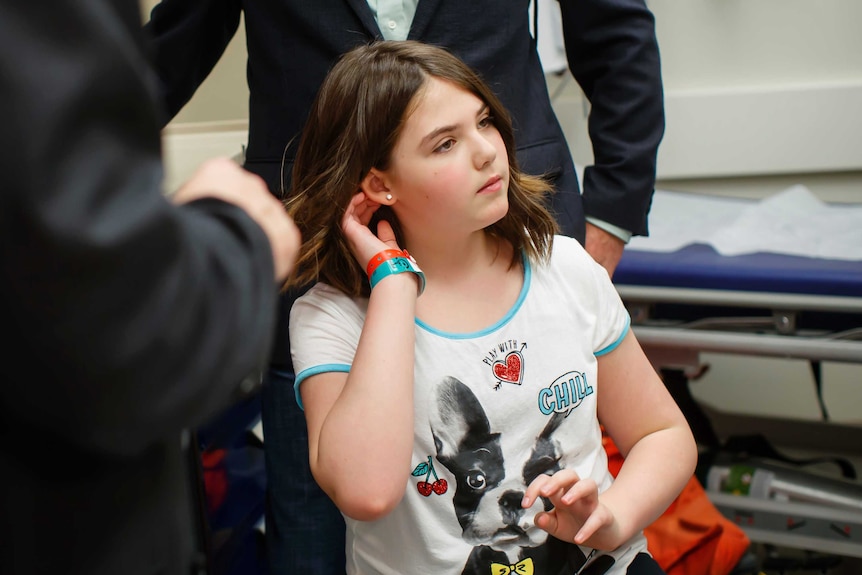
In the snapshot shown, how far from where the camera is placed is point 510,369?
4.10 ft

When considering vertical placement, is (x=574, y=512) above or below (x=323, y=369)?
below

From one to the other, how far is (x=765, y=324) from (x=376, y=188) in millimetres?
1153

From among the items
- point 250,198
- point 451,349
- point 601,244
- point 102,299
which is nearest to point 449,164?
point 451,349

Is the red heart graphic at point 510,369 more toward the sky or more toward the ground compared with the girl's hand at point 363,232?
more toward the ground

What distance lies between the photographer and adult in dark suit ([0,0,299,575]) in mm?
481

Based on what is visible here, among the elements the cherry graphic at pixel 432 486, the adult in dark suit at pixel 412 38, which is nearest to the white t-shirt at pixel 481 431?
the cherry graphic at pixel 432 486

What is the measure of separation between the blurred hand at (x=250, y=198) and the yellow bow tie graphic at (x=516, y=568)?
0.70 metres

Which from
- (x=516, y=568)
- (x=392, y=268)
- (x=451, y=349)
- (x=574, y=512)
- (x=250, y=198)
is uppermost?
(x=250, y=198)

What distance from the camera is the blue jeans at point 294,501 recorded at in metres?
1.51

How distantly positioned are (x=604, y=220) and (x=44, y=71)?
1.20 meters

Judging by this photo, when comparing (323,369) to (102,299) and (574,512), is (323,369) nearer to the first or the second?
(574,512)

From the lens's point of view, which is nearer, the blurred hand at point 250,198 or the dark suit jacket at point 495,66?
the blurred hand at point 250,198

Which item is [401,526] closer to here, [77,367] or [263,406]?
[263,406]

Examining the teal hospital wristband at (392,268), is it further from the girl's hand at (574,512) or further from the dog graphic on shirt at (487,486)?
the girl's hand at (574,512)
